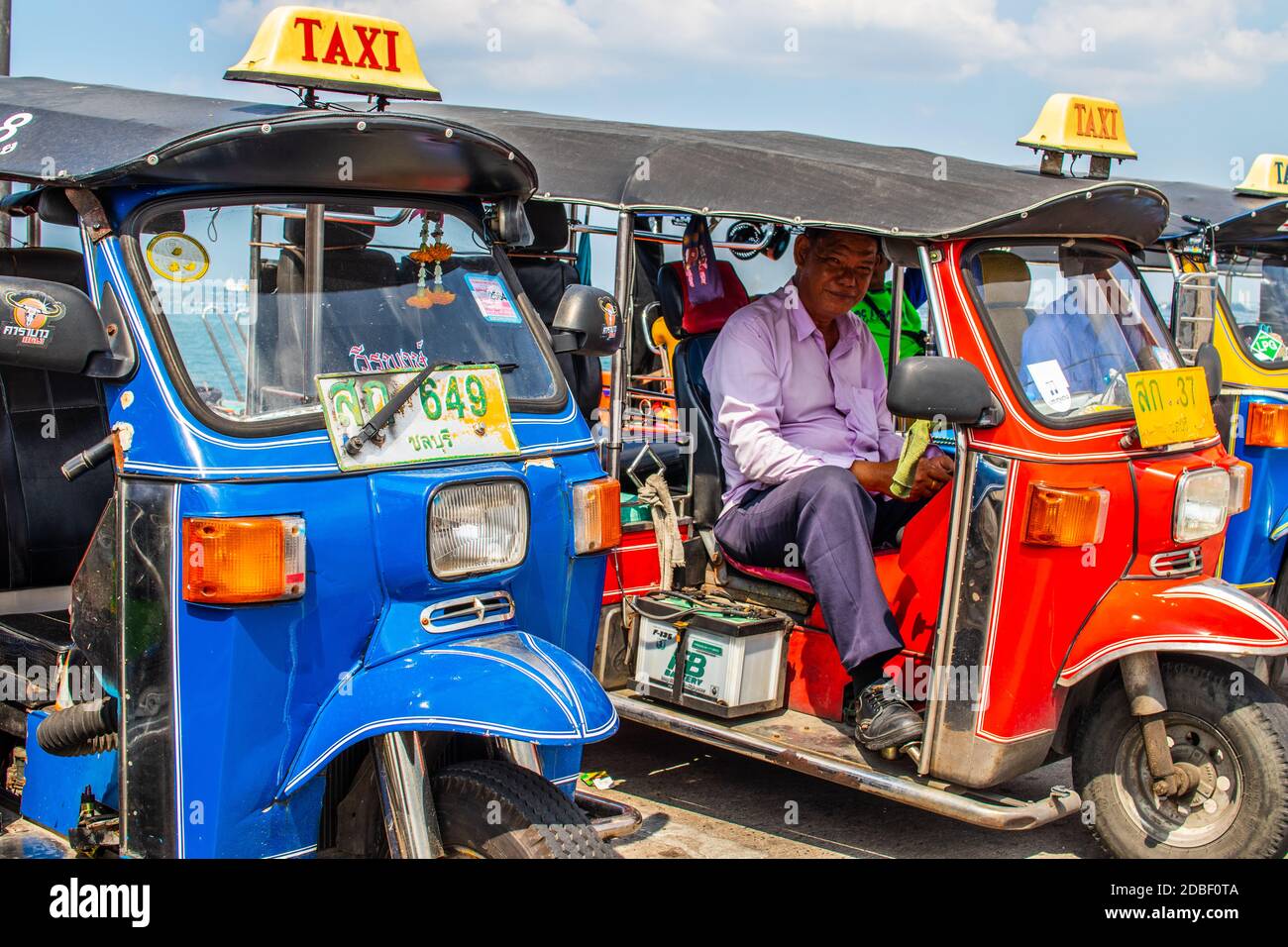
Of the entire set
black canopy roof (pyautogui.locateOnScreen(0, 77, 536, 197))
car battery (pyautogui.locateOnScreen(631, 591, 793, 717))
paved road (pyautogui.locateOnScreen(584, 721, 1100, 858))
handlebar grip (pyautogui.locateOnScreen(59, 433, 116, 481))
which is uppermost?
black canopy roof (pyautogui.locateOnScreen(0, 77, 536, 197))

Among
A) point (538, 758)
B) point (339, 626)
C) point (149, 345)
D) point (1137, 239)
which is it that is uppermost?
point (1137, 239)

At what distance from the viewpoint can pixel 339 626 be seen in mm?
3117

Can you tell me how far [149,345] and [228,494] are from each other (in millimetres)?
403

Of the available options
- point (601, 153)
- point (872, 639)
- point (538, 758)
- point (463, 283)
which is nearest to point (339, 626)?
point (538, 758)

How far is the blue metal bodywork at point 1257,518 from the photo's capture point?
255 inches

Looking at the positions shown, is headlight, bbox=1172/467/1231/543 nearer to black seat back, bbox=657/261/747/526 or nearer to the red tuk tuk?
the red tuk tuk

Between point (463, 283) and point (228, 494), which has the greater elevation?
point (463, 283)

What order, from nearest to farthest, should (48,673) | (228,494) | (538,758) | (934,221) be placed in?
(228,494), (538,758), (48,673), (934,221)

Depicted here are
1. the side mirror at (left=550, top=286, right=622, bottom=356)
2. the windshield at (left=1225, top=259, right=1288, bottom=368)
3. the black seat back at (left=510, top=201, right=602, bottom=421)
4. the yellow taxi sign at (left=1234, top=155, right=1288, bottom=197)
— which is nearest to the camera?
the side mirror at (left=550, top=286, right=622, bottom=356)

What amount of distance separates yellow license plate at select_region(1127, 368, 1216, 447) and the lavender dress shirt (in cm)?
92

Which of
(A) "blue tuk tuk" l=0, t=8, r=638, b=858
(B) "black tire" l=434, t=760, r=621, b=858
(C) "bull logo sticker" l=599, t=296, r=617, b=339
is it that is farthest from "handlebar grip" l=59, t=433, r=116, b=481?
(C) "bull logo sticker" l=599, t=296, r=617, b=339

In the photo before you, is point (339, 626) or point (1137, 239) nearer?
point (339, 626)

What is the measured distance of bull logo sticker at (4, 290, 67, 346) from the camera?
2.92 m
